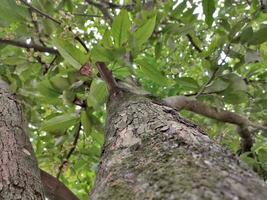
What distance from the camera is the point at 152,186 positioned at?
1.87ft

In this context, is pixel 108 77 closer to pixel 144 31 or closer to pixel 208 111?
pixel 144 31

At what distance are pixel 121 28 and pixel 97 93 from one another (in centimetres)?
23

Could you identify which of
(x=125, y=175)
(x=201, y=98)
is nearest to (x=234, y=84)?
(x=201, y=98)

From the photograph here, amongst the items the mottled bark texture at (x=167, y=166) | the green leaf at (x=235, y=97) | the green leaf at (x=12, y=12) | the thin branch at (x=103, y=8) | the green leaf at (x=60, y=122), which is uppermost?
the thin branch at (x=103, y=8)

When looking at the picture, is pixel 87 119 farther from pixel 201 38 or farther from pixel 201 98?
pixel 201 38

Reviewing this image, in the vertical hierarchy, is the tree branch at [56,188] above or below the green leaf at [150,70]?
below

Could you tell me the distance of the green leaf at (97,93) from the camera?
3.93 feet

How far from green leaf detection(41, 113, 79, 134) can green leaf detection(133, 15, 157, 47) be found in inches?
17.7

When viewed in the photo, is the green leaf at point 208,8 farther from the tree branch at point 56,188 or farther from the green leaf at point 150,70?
the tree branch at point 56,188

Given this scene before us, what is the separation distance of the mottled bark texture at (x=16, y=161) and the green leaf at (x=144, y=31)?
466 mm

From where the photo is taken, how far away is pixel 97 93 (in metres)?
1.24

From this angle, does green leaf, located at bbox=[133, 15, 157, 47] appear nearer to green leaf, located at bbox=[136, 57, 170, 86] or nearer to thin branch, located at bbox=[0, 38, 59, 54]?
green leaf, located at bbox=[136, 57, 170, 86]

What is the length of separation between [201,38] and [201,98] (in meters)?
0.78

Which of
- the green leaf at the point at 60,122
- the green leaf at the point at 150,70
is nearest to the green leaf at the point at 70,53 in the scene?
the green leaf at the point at 150,70
